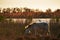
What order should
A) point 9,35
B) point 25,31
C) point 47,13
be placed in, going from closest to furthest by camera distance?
point 9,35 → point 25,31 → point 47,13

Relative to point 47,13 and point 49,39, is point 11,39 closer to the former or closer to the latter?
point 49,39

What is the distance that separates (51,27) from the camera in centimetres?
1134

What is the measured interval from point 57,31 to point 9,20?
3.52 meters

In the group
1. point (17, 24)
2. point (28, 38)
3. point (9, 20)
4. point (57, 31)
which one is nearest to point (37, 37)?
point (28, 38)

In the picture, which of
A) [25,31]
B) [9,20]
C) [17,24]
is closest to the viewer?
[25,31]

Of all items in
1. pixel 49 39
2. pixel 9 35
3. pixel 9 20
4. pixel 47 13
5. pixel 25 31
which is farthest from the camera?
pixel 47 13

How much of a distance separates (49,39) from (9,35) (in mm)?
→ 1797

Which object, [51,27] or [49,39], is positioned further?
[51,27]

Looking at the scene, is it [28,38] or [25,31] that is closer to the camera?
[28,38]

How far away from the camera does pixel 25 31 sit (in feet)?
36.0

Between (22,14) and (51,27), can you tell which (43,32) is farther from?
(22,14)

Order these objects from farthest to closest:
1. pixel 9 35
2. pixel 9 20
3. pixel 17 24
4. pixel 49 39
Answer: pixel 9 20
pixel 17 24
pixel 9 35
pixel 49 39

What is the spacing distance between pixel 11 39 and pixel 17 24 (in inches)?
124

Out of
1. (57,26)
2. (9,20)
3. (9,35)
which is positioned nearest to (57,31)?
(57,26)
